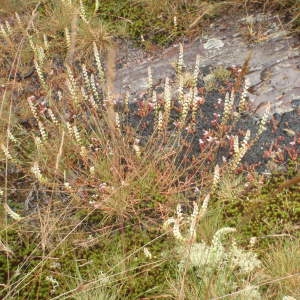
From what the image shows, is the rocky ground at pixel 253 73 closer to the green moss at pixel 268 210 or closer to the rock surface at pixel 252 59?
the rock surface at pixel 252 59

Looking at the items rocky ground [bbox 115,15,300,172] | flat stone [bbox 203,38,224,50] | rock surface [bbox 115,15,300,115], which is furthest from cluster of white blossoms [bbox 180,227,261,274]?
flat stone [bbox 203,38,224,50]

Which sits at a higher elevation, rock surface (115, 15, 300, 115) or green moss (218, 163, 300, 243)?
rock surface (115, 15, 300, 115)

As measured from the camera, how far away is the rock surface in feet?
15.0

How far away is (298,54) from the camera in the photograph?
488 centimetres

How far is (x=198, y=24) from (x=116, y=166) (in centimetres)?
250

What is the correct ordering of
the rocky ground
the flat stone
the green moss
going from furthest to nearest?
the flat stone < the rocky ground < the green moss

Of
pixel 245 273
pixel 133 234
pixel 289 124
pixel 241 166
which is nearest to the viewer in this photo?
pixel 245 273

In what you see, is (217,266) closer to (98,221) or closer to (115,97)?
(98,221)

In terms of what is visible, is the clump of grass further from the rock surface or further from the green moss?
the rock surface

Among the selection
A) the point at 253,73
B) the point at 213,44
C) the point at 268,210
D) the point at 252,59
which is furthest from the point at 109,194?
the point at 213,44

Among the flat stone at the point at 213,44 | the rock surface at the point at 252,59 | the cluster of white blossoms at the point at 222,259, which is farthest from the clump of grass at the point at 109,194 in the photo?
the flat stone at the point at 213,44

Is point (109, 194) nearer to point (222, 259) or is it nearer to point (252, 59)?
point (222, 259)

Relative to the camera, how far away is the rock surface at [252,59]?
4578 mm

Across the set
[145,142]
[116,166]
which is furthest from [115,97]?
[116,166]
